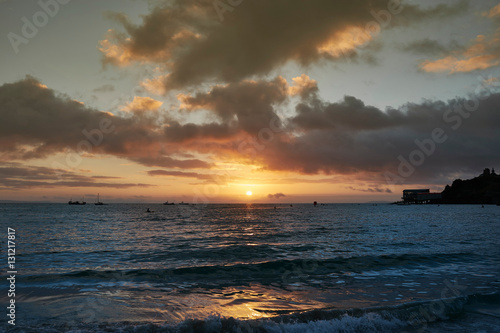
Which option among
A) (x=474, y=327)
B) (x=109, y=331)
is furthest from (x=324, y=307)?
(x=109, y=331)

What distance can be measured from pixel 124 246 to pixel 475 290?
32459mm

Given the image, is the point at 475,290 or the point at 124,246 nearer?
the point at 475,290

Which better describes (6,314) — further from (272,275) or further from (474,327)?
(474,327)

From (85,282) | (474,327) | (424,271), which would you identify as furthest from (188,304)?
(424,271)

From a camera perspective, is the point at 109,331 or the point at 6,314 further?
the point at 6,314

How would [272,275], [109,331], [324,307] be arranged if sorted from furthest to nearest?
[272,275] → [324,307] → [109,331]

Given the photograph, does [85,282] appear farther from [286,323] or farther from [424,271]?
[424,271]

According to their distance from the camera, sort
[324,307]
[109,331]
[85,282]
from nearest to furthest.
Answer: [109,331] → [324,307] → [85,282]

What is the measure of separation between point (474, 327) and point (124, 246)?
107 feet

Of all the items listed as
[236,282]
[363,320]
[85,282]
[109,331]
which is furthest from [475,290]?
[85,282]

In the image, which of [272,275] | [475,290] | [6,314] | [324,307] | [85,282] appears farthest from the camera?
[272,275]

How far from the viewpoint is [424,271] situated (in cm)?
2066

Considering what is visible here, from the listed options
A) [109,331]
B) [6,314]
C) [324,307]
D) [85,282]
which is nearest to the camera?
[109,331]

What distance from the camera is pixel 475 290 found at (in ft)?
51.0
